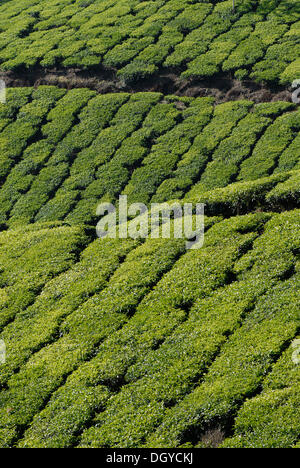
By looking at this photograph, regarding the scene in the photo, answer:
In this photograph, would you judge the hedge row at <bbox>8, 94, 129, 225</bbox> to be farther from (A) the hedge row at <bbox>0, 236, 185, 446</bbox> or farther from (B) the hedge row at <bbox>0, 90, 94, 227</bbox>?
(A) the hedge row at <bbox>0, 236, 185, 446</bbox>

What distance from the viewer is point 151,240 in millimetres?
32844

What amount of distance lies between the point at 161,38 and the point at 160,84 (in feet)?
24.6

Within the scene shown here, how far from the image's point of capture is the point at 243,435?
65.1 ft

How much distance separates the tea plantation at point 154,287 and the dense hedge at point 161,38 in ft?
17.8

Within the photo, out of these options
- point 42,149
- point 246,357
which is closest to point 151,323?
point 246,357

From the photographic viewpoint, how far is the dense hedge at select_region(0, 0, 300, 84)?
165 ft

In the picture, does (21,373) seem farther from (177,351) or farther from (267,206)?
(267,206)

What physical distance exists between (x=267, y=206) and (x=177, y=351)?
12753mm

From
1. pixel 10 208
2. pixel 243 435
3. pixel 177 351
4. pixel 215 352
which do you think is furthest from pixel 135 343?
pixel 10 208

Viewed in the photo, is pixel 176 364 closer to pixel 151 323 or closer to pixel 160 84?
pixel 151 323

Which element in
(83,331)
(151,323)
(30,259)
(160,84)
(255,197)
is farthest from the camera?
(160,84)

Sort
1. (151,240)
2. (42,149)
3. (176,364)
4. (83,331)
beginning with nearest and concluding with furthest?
1. (176,364)
2. (83,331)
3. (151,240)
4. (42,149)

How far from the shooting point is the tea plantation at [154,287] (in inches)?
845
